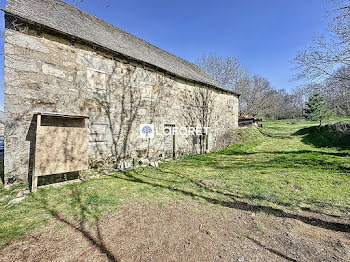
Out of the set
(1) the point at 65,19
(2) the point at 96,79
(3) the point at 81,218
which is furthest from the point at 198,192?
(1) the point at 65,19

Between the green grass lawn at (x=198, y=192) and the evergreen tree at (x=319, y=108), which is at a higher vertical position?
the evergreen tree at (x=319, y=108)

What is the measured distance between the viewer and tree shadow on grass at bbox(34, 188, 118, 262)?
216 cm

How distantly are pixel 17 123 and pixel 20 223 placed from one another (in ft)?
9.31

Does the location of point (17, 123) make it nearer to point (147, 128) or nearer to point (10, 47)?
point (10, 47)

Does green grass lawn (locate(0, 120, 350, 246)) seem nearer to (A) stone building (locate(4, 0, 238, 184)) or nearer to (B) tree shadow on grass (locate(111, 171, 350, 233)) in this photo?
(B) tree shadow on grass (locate(111, 171, 350, 233))

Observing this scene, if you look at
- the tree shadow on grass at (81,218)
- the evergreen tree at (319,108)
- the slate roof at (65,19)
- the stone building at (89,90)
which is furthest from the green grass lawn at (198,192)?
the slate roof at (65,19)

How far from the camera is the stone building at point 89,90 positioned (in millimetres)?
4094

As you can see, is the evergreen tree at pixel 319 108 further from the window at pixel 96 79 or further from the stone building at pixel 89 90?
the window at pixel 96 79

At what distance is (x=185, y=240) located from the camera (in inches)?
90.0

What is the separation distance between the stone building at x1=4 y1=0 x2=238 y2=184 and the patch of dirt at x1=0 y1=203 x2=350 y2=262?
2.78 meters

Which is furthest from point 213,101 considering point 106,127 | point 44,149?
point 44,149

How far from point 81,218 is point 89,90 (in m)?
4.20

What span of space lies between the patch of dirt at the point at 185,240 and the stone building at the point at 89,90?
278 cm

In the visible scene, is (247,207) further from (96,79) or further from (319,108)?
(319,108)
